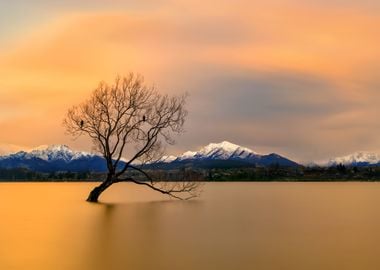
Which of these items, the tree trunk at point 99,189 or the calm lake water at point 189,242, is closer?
the calm lake water at point 189,242

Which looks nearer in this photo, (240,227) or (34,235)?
(34,235)

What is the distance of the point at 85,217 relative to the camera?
28.8m

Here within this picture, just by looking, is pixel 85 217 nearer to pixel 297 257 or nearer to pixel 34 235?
pixel 34 235

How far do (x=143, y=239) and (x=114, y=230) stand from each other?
3284 mm

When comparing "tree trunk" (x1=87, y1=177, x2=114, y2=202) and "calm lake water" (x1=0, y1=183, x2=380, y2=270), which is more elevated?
"tree trunk" (x1=87, y1=177, x2=114, y2=202)

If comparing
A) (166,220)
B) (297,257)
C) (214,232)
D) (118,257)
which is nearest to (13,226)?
(166,220)

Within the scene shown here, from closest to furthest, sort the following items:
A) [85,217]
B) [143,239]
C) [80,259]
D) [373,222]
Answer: [80,259] → [143,239] → [373,222] → [85,217]

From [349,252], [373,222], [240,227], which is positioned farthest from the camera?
[373,222]

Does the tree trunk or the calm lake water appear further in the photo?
the tree trunk

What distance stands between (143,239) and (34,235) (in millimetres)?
4498

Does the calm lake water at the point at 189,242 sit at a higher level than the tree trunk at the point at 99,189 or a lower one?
lower

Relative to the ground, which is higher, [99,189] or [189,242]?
[99,189]

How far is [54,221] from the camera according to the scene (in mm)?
26969

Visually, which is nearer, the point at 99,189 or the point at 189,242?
the point at 189,242
